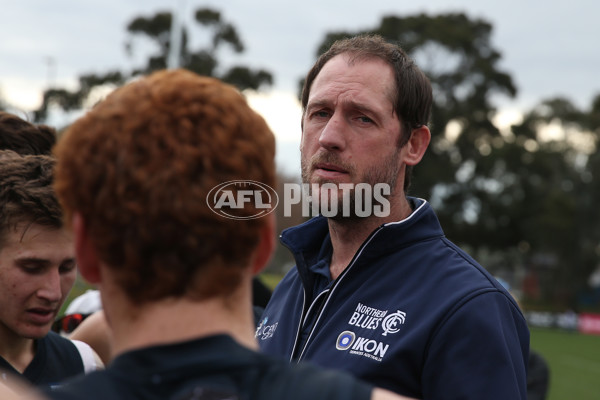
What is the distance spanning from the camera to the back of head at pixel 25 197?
2576mm

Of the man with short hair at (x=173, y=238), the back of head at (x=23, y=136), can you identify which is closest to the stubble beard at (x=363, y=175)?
the back of head at (x=23, y=136)

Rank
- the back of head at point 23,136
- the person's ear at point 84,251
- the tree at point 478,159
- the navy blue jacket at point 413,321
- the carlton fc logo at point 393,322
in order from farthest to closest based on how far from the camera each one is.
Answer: the tree at point 478,159, the back of head at point 23,136, the carlton fc logo at point 393,322, the navy blue jacket at point 413,321, the person's ear at point 84,251

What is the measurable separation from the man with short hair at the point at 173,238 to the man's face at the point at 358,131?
5.11 ft

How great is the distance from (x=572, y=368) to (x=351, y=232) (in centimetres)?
2008

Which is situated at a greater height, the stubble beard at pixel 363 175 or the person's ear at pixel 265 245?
the person's ear at pixel 265 245

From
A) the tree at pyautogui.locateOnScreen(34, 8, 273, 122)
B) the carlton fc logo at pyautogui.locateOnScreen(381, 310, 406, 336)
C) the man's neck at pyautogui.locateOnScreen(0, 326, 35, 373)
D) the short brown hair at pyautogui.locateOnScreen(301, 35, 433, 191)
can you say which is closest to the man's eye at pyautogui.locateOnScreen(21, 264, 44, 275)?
the man's neck at pyautogui.locateOnScreen(0, 326, 35, 373)

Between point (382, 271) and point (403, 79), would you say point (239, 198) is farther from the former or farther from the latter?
point (403, 79)

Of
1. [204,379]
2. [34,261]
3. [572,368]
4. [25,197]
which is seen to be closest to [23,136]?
[25,197]

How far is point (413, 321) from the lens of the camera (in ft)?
7.89

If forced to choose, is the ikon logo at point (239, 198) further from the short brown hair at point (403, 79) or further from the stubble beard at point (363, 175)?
the short brown hair at point (403, 79)

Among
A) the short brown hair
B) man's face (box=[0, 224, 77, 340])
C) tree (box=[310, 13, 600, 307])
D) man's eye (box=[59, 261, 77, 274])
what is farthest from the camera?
tree (box=[310, 13, 600, 307])

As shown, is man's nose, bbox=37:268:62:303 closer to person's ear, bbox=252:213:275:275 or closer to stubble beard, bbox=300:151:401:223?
stubble beard, bbox=300:151:401:223

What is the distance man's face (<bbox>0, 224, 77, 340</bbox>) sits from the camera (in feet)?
8.43

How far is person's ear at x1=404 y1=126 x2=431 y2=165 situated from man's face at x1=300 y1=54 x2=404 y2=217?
7 cm
